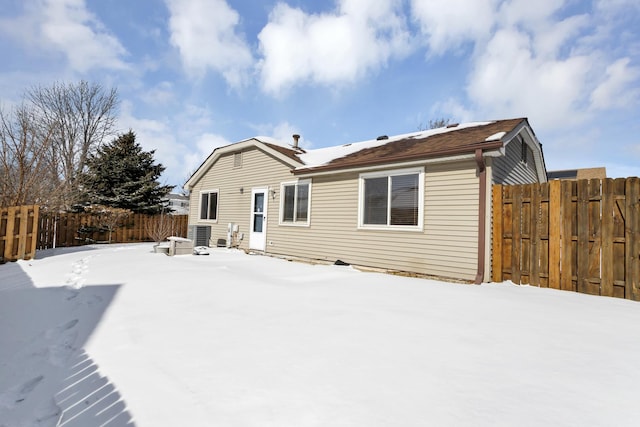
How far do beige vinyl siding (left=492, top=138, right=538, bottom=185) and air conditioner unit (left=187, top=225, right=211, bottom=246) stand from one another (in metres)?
10.8

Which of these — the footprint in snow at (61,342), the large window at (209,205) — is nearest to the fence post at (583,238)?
the footprint in snow at (61,342)

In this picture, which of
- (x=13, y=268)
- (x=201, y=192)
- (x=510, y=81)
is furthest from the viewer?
(x=510, y=81)

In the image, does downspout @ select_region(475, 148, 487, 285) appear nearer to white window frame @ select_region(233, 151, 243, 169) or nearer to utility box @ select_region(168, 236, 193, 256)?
utility box @ select_region(168, 236, 193, 256)

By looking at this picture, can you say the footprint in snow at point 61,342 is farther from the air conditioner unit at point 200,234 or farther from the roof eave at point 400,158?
the air conditioner unit at point 200,234

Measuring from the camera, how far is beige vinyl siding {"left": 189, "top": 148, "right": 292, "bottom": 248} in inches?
415

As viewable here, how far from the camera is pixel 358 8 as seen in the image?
9828mm

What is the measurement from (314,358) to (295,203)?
755 centimetres

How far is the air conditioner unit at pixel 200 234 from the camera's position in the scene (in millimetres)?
12367

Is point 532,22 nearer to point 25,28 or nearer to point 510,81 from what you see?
point 510,81

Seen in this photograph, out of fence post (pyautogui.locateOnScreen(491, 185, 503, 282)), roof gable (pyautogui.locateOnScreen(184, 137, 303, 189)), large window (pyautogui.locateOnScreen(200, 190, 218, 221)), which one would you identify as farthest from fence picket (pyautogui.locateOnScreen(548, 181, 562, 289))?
large window (pyautogui.locateOnScreen(200, 190, 218, 221))

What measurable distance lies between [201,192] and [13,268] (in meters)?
7.33

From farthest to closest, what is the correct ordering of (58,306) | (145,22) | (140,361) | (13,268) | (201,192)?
(201,192)
(145,22)
(13,268)
(58,306)
(140,361)

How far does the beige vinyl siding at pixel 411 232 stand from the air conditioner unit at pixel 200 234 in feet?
16.5

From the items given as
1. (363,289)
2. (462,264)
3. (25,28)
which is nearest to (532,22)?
(462,264)
